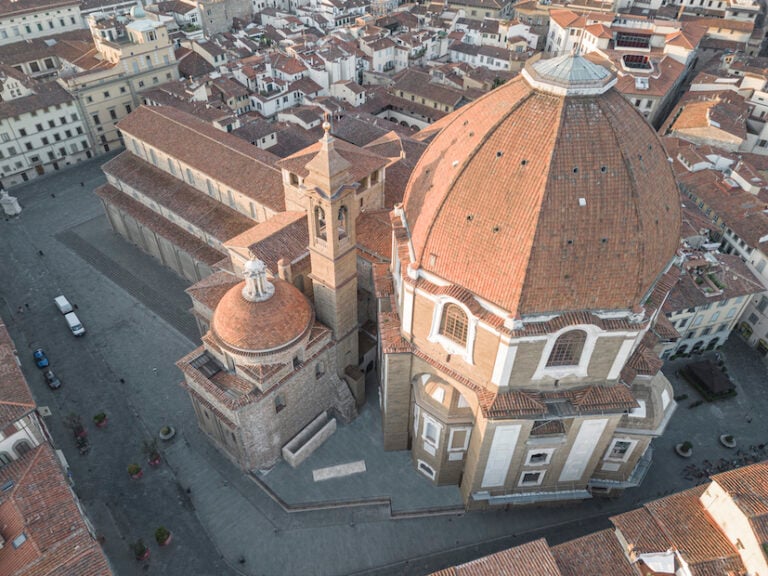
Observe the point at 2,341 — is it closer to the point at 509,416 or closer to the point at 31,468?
the point at 31,468

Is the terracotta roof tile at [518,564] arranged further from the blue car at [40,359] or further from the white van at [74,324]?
the white van at [74,324]

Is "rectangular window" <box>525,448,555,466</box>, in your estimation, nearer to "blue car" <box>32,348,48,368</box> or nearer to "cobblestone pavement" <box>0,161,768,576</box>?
"cobblestone pavement" <box>0,161,768,576</box>

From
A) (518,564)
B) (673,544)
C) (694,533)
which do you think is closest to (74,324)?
(518,564)

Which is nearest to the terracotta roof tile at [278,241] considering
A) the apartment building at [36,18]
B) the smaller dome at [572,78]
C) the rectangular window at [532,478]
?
the smaller dome at [572,78]

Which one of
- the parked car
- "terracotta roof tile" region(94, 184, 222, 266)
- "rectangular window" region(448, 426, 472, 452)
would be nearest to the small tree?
the parked car

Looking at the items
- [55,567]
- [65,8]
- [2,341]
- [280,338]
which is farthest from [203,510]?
[65,8]

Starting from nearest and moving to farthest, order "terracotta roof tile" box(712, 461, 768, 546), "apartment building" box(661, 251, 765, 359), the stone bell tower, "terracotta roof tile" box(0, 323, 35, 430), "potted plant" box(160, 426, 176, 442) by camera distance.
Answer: "terracotta roof tile" box(712, 461, 768, 546)
the stone bell tower
"terracotta roof tile" box(0, 323, 35, 430)
"potted plant" box(160, 426, 176, 442)
"apartment building" box(661, 251, 765, 359)
